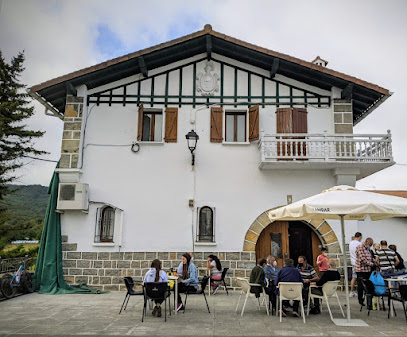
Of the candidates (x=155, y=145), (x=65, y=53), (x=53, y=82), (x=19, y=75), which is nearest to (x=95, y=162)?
(x=155, y=145)

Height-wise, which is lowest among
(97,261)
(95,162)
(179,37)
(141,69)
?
(97,261)

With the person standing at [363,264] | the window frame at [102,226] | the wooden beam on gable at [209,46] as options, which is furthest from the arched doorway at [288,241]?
the wooden beam on gable at [209,46]

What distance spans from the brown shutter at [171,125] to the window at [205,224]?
7.71ft

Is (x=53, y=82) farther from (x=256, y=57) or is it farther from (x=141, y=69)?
(x=256, y=57)

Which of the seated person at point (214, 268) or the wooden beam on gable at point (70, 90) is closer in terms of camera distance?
the seated person at point (214, 268)

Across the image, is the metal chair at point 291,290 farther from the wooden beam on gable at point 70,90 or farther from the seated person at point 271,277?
the wooden beam on gable at point 70,90

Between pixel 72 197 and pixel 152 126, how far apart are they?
10.8 feet

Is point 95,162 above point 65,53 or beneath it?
beneath

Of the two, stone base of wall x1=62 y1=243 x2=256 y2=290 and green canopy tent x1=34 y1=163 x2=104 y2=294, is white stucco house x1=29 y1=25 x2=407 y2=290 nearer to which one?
stone base of wall x1=62 y1=243 x2=256 y2=290

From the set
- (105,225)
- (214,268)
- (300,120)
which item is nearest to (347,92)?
(300,120)

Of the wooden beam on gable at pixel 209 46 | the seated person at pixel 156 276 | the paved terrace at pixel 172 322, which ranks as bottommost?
the paved terrace at pixel 172 322

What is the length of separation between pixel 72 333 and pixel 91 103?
308 inches

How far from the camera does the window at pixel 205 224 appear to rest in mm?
11141

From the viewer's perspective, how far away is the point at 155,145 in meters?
11.7
